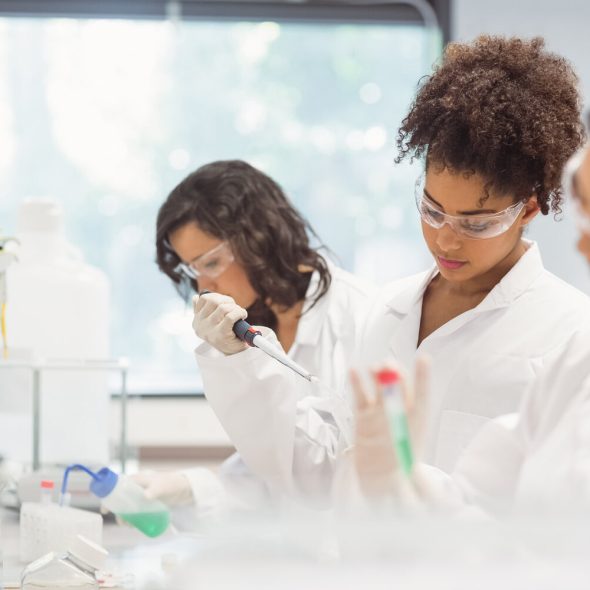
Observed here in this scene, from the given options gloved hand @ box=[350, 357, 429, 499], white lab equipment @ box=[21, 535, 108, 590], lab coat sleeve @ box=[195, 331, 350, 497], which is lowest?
white lab equipment @ box=[21, 535, 108, 590]

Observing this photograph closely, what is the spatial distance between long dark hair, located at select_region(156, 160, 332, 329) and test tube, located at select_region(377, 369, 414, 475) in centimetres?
123

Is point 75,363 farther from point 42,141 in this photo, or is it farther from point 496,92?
point 42,141

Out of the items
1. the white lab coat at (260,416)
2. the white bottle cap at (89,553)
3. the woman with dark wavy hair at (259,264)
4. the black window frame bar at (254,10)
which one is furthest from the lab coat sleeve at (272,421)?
the black window frame bar at (254,10)

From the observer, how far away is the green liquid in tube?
5.05ft

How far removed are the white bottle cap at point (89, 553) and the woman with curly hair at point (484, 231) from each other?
360 millimetres

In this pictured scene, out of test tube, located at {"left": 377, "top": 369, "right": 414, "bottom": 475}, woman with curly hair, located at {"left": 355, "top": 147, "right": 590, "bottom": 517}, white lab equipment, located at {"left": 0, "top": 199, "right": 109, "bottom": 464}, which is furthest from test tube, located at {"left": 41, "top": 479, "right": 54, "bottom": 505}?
test tube, located at {"left": 377, "top": 369, "right": 414, "bottom": 475}

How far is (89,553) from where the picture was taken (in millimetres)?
1446

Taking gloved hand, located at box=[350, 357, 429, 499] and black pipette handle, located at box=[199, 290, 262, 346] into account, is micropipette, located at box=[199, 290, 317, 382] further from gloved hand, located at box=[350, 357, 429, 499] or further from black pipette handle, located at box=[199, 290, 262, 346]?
gloved hand, located at box=[350, 357, 429, 499]

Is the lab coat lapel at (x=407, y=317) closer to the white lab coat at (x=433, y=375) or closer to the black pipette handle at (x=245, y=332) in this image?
the white lab coat at (x=433, y=375)

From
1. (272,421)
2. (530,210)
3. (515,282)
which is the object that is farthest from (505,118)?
(272,421)

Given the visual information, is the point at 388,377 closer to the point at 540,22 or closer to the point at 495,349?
the point at 495,349

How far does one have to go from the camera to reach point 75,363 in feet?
7.12

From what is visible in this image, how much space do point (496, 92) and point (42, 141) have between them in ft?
8.71

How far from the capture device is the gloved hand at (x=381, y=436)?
2.97ft
